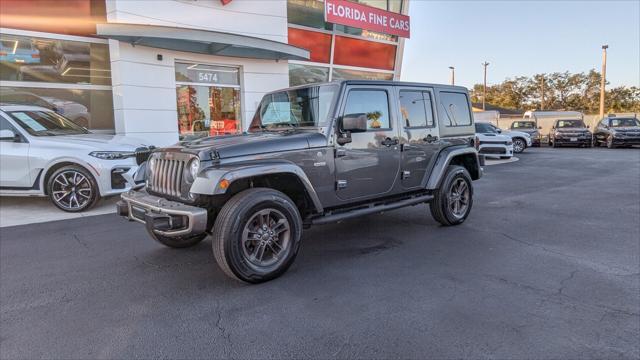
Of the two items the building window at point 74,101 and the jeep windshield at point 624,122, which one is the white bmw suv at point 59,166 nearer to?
the building window at point 74,101

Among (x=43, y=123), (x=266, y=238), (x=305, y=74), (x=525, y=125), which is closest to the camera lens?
(x=266, y=238)

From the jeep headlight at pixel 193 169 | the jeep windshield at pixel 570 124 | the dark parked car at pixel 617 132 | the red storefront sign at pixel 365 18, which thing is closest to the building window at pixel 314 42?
the red storefront sign at pixel 365 18

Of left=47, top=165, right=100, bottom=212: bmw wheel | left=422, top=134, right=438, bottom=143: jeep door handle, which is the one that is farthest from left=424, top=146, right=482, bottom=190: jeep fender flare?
left=47, top=165, right=100, bottom=212: bmw wheel

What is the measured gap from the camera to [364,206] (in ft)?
15.7

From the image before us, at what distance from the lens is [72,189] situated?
272 inches

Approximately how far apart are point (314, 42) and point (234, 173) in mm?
11841

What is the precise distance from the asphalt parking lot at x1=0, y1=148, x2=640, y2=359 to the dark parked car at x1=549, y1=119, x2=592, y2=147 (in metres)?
19.8

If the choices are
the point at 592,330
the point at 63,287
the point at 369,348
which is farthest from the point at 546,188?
the point at 63,287

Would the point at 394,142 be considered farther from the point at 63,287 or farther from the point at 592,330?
the point at 63,287

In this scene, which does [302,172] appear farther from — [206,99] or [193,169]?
[206,99]

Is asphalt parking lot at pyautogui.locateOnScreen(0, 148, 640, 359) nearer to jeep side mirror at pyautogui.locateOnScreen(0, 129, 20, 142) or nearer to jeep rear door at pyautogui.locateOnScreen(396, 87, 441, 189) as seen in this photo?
jeep rear door at pyautogui.locateOnScreen(396, 87, 441, 189)

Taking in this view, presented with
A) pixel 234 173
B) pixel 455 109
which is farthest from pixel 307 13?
pixel 234 173

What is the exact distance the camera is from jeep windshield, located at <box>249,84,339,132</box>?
4.50 m

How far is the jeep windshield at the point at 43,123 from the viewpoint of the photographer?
7035 mm
